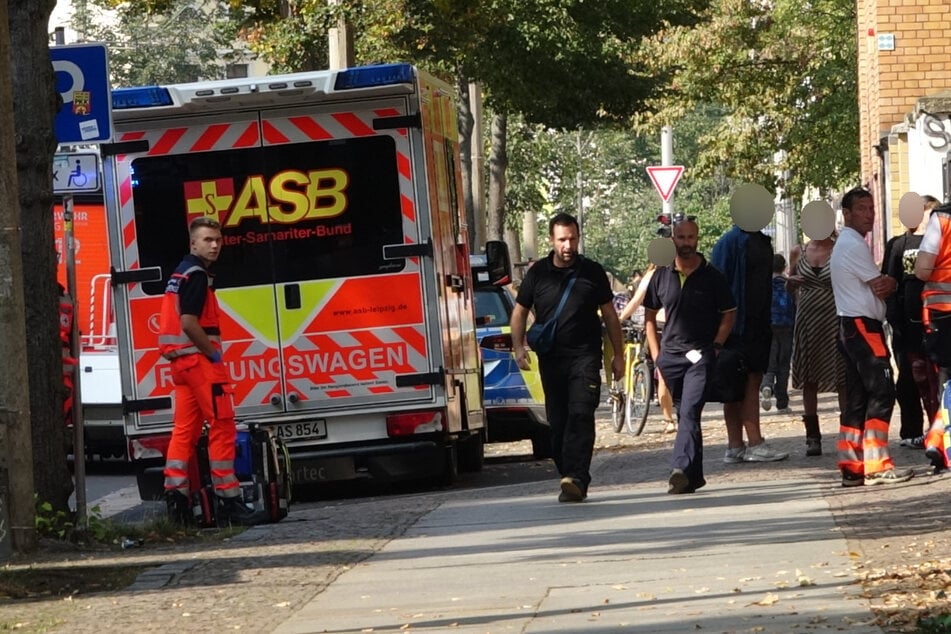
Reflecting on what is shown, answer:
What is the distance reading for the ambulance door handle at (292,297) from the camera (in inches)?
537

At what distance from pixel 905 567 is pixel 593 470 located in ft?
22.4

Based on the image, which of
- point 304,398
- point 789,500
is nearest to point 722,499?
point 789,500

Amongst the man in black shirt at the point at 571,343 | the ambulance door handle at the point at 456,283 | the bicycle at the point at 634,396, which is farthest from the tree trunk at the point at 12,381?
the bicycle at the point at 634,396

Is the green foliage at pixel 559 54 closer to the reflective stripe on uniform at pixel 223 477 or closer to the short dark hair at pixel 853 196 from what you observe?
the short dark hair at pixel 853 196

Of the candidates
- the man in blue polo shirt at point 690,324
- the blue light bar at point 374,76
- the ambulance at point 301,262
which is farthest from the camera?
the ambulance at point 301,262

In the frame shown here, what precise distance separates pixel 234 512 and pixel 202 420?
0.57m

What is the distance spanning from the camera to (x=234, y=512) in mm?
11852

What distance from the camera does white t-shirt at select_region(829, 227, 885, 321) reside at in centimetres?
1191

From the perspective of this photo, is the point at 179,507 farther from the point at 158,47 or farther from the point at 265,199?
the point at 158,47

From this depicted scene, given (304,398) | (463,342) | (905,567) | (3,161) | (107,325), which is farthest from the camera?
(107,325)

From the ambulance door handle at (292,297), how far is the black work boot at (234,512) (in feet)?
6.93

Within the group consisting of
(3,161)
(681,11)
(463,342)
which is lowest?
(463,342)

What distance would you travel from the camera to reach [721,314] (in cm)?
1252

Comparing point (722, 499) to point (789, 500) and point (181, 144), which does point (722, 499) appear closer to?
point (789, 500)
